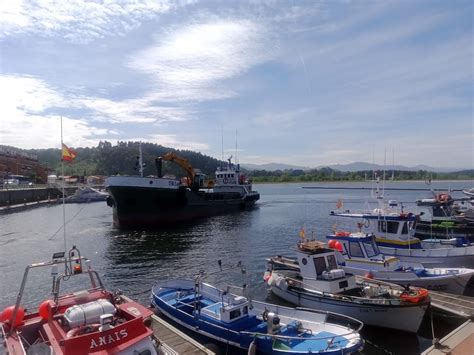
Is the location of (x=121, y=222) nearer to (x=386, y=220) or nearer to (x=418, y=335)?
(x=386, y=220)

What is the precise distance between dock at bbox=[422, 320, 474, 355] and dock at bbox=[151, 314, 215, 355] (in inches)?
273

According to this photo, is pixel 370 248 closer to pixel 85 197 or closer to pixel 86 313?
pixel 86 313

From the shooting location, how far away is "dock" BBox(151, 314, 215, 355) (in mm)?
11144

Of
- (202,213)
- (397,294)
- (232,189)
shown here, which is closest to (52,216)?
(202,213)

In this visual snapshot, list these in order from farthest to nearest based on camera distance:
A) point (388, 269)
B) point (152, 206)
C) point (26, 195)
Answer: point (26, 195)
point (152, 206)
point (388, 269)

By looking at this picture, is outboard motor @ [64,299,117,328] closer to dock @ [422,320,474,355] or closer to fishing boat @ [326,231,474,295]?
dock @ [422,320,474,355]

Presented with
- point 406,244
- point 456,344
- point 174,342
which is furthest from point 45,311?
point 406,244

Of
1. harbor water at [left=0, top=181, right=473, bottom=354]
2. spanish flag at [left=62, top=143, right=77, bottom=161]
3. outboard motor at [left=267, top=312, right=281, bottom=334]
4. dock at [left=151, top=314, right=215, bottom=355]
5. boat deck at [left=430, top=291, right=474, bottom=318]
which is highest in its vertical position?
spanish flag at [left=62, top=143, right=77, bottom=161]

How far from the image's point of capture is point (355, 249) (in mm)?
20953

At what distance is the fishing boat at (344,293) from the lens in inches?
589

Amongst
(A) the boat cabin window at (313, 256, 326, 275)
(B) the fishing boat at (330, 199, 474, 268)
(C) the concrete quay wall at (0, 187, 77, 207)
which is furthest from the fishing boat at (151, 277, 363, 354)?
(C) the concrete quay wall at (0, 187, 77, 207)

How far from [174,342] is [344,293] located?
8.45m

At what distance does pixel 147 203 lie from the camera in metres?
46.8

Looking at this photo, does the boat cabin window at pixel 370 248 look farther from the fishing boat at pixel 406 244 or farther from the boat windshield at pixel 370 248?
the fishing boat at pixel 406 244
